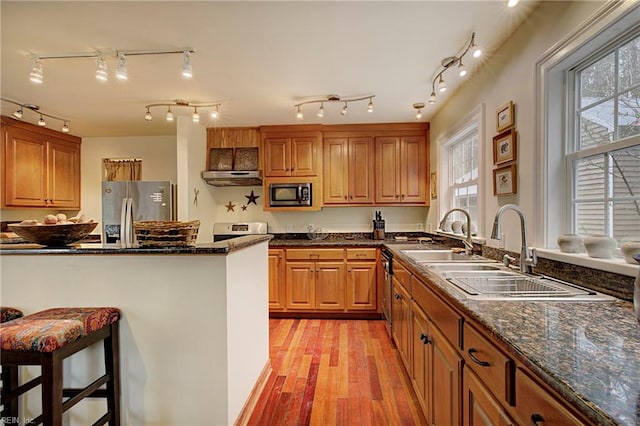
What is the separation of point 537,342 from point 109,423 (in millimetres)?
1936

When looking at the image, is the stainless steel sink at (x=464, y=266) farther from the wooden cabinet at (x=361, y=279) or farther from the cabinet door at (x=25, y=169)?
the cabinet door at (x=25, y=169)

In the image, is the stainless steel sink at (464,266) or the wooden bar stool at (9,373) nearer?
the wooden bar stool at (9,373)

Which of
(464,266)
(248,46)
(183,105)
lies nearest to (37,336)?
(248,46)

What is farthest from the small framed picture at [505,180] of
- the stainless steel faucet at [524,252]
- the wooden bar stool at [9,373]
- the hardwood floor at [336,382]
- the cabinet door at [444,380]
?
the wooden bar stool at [9,373]

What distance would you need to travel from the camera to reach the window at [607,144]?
1357 millimetres

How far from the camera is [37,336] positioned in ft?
3.99

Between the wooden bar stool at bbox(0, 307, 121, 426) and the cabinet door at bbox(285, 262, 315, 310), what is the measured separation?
2.32 meters

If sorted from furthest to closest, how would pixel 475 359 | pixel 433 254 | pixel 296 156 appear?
pixel 296 156 → pixel 433 254 → pixel 475 359

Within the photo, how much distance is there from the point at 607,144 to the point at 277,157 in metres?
3.34

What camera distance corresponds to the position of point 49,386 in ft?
3.95

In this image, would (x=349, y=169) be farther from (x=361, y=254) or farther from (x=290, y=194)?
(x=361, y=254)

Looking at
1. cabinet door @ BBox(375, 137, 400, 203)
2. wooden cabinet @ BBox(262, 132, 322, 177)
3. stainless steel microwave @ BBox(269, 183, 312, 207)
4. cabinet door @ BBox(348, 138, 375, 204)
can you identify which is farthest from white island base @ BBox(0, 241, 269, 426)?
cabinet door @ BBox(375, 137, 400, 203)

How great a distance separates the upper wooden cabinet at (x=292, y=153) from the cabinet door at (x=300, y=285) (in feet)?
4.01

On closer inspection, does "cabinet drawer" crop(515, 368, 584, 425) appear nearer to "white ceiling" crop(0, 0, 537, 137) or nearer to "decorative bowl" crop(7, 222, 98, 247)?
"white ceiling" crop(0, 0, 537, 137)
